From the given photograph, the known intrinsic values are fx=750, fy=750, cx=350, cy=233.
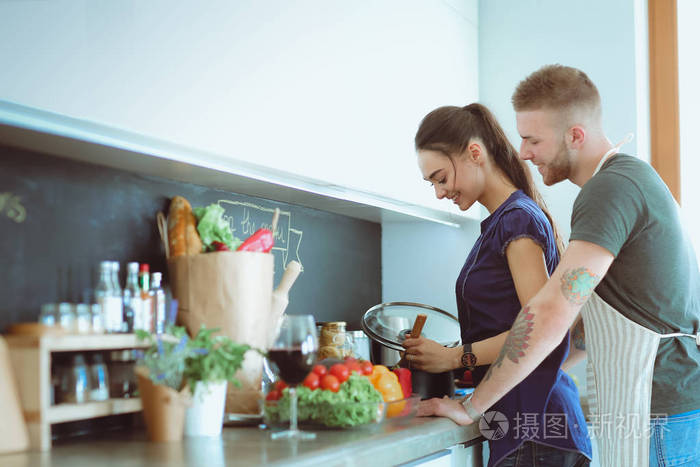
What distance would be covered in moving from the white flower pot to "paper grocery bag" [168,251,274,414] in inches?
5.6

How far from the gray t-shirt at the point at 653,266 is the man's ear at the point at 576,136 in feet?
0.44

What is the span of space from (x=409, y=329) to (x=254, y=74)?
0.89 metres

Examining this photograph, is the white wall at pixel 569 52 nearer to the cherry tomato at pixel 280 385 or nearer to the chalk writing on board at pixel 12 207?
the cherry tomato at pixel 280 385

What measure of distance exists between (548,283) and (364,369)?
0.41 metres

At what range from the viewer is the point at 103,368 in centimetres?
133

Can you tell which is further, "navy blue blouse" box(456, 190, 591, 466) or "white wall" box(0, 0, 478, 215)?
"navy blue blouse" box(456, 190, 591, 466)

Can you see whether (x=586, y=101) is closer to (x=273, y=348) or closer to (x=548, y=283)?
(x=548, y=283)

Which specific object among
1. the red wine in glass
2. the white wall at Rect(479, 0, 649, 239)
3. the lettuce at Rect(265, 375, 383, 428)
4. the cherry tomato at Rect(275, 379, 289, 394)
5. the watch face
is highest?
the white wall at Rect(479, 0, 649, 239)

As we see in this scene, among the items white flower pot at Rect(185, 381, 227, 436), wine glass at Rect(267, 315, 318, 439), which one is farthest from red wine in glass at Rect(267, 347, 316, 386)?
white flower pot at Rect(185, 381, 227, 436)

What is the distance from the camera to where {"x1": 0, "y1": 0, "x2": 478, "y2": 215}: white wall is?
3.64 feet

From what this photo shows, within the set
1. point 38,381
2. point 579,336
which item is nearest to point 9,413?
point 38,381

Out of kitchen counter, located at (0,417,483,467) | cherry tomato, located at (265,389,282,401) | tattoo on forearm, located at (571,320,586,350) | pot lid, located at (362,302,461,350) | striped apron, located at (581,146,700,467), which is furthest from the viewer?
pot lid, located at (362,302,461,350)

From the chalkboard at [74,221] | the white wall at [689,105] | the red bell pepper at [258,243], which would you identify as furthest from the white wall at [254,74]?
the white wall at [689,105]

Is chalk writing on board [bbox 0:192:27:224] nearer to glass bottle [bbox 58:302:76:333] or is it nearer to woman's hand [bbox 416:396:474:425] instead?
glass bottle [bbox 58:302:76:333]
